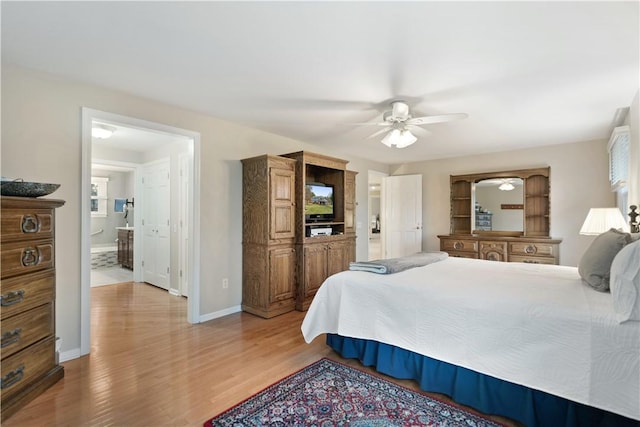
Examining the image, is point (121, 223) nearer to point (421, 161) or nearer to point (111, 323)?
point (111, 323)

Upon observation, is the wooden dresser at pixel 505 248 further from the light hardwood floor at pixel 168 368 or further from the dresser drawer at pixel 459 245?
the light hardwood floor at pixel 168 368

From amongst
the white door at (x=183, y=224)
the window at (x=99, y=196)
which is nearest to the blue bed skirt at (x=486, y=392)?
the white door at (x=183, y=224)

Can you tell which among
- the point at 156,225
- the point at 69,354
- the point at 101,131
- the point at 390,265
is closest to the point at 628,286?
the point at 390,265

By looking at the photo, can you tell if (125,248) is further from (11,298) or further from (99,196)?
(11,298)

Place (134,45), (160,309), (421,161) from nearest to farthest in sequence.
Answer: (134,45), (160,309), (421,161)

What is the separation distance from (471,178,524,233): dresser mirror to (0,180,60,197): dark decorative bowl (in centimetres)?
567

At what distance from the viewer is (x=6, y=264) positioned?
193cm

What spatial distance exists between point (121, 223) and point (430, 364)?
825 centimetres

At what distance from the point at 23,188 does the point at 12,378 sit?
3.85ft

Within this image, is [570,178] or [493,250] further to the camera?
[493,250]

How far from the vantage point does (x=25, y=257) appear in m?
2.07

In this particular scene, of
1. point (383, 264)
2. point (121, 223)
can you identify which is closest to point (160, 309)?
point (383, 264)

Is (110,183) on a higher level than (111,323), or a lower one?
higher

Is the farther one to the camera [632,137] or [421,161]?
[421,161]
